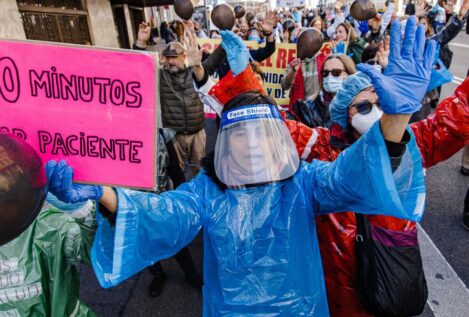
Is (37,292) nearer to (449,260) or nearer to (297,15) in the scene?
(449,260)

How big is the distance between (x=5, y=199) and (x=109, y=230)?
12.7 inches

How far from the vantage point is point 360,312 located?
1485 mm

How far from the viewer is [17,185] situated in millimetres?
737

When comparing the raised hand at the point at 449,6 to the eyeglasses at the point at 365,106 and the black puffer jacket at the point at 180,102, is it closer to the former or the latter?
the black puffer jacket at the point at 180,102

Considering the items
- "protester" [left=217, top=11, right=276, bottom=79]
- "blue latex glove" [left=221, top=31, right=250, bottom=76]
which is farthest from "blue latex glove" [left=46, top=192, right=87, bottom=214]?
"protester" [left=217, top=11, right=276, bottom=79]

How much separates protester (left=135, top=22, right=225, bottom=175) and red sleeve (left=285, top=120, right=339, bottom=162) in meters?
1.61

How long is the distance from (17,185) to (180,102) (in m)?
2.85

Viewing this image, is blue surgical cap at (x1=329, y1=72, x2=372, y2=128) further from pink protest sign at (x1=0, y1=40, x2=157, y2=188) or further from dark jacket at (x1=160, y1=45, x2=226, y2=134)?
dark jacket at (x1=160, y1=45, x2=226, y2=134)

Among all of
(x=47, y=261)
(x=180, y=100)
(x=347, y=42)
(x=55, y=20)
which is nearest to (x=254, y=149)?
(x=47, y=261)

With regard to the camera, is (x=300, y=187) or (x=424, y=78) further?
(x=300, y=187)

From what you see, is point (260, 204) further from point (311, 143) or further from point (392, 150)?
point (311, 143)

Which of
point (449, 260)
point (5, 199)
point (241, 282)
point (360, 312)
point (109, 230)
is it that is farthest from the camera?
point (449, 260)

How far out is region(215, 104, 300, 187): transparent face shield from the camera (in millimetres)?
1168

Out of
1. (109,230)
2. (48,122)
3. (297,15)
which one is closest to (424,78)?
(109,230)
